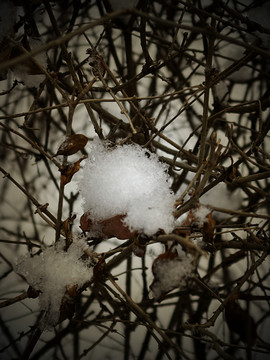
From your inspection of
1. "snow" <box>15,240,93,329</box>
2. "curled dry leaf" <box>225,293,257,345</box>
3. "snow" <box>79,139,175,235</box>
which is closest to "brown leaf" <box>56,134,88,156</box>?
"snow" <box>79,139,175,235</box>

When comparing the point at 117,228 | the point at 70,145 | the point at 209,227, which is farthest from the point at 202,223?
the point at 70,145

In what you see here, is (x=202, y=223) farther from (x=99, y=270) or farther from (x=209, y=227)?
(x=99, y=270)

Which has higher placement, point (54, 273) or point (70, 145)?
point (70, 145)

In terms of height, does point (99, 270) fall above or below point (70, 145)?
below

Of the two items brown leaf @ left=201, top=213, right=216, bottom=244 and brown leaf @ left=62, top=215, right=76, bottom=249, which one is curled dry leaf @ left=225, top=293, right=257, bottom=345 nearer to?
brown leaf @ left=201, top=213, right=216, bottom=244

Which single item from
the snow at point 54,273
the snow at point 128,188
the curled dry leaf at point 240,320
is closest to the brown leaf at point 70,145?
the snow at point 128,188

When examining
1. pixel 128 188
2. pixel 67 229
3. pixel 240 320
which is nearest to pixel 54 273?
pixel 67 229

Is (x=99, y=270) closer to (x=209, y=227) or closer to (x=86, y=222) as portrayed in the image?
(x=86, y=222)
